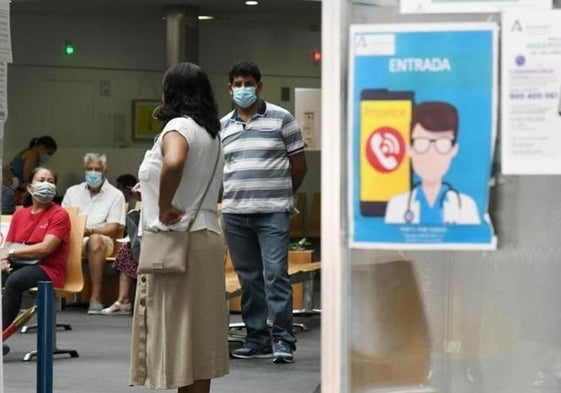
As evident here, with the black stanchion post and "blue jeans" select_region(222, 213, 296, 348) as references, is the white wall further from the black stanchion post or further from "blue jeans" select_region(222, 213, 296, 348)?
the black stanchion post

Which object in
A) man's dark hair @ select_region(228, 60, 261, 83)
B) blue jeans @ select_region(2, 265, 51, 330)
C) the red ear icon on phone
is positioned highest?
man's dark hair @ select_region(228, 60, 261, 83)

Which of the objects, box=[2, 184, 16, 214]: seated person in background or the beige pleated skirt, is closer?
the beige pleated skirt

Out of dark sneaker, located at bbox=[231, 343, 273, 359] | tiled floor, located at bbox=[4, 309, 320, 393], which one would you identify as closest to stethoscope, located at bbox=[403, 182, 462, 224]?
tiled floor, located at bbox=[4, 309, 320, 393]

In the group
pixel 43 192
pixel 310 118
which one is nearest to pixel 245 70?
pixel 43 192

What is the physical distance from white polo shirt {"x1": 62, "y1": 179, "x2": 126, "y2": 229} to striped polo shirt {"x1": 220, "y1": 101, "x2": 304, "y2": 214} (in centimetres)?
467

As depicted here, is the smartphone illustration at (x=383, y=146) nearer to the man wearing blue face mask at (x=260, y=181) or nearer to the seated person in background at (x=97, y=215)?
the man wearing blue face mask at (x=260, y=181)

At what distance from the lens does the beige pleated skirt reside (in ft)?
21.4

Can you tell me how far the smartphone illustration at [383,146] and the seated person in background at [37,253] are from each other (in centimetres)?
643

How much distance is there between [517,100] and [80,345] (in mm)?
7575

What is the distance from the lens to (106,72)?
68.2ft

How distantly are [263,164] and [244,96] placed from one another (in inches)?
17.9

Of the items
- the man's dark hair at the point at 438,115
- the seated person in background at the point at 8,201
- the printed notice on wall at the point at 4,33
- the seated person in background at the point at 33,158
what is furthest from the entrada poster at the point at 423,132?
the seated person in background at the point at 33,158

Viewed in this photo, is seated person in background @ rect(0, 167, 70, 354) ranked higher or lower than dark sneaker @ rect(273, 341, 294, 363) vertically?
higher

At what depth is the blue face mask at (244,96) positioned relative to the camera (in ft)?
29.7
